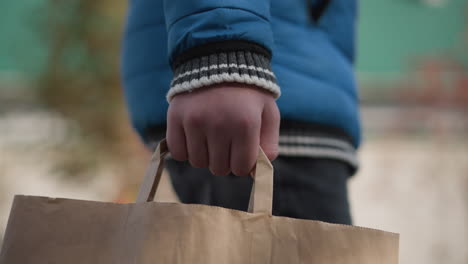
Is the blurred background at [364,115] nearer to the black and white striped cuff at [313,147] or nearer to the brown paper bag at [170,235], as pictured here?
the black and white striped cuff at [313,147]

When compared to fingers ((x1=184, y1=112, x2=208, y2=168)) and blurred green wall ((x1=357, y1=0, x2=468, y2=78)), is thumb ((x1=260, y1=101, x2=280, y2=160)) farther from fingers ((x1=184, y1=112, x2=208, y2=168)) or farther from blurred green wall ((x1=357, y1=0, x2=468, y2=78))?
blurred green wall ((x1=357, y1=0, x2=468, y2=78))

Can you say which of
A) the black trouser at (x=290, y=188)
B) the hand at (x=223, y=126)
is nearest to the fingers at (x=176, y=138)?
the hand at (x=223, y=126)

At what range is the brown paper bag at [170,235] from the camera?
1.57ft

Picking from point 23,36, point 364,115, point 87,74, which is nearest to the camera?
point 87,74

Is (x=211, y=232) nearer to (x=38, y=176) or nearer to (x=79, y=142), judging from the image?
(x=79, y=142)

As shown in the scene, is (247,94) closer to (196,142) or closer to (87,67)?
(196,142)

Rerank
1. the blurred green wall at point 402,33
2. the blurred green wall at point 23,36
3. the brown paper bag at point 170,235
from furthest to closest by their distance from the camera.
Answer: the blurred green wall at point 402,33
the blurred green wall at point 23,36
the brown paper bag at point 170,235

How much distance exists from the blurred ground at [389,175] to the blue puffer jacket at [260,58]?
166 centimetres

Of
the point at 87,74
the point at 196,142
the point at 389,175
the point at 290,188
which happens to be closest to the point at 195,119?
the point at 196,142

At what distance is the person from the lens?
51 centimetres

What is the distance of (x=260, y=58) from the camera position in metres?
0.54

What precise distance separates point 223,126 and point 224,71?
0.19 feet

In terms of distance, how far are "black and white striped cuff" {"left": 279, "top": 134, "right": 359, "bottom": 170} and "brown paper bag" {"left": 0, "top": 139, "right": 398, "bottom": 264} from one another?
5.3 inches

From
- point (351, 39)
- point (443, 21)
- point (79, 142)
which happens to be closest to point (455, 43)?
point (443, 21)
